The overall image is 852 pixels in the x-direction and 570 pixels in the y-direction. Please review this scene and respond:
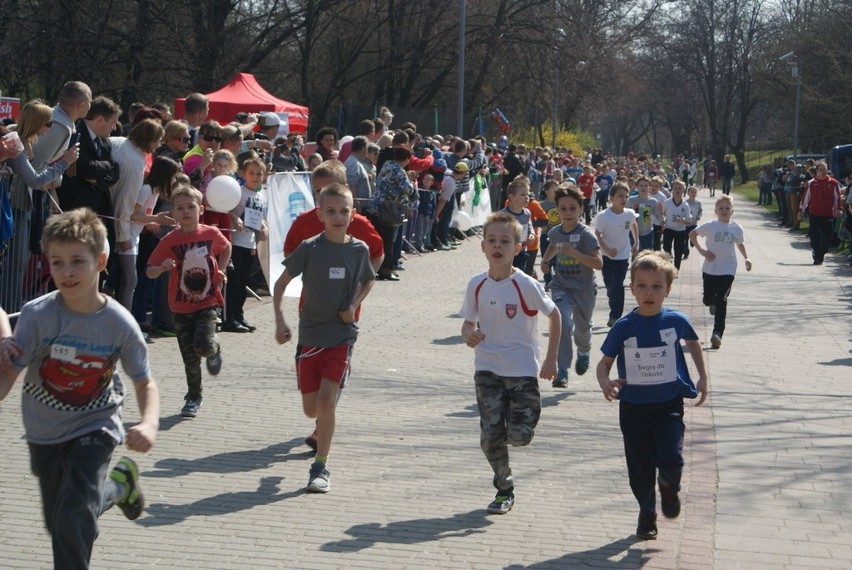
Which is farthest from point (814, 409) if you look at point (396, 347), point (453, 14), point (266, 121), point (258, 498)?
point (453, 14)

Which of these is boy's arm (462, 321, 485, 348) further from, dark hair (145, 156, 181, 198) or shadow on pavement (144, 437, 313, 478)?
dark hair (145, 156, 181, 198)

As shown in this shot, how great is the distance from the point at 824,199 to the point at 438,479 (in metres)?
20.4

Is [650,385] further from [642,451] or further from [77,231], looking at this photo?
[77,231]

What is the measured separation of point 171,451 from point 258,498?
3.86 feet

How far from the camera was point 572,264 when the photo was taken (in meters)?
10.6

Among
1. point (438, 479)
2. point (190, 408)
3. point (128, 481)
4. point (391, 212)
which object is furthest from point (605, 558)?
point (391, 212)

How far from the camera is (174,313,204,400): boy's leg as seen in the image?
866 cm

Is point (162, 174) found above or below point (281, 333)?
above

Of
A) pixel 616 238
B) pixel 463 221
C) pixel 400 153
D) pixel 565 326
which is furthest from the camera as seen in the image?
pixel 463 221

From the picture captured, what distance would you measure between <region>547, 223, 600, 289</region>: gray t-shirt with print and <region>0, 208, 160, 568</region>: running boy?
20.3ft

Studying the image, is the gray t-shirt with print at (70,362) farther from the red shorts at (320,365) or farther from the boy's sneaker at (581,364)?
the boy's sneaker at (581,364)

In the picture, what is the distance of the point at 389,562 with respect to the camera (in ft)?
18.7

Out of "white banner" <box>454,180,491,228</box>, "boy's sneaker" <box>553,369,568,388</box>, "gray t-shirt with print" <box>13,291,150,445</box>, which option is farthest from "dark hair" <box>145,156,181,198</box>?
"white banner" <box>454,180,491,228</box>

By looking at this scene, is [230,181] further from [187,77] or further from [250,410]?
[187,77]
